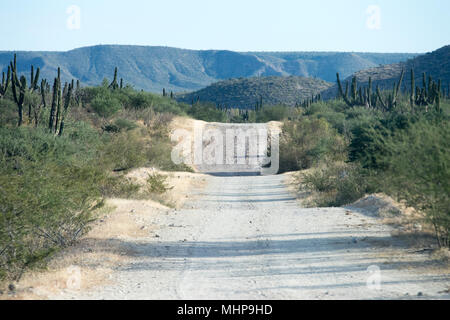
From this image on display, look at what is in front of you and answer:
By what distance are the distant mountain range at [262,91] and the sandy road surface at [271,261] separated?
3071 inches

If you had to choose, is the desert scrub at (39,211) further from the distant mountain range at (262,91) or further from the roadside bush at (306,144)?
the distant mountain range at (262,91)

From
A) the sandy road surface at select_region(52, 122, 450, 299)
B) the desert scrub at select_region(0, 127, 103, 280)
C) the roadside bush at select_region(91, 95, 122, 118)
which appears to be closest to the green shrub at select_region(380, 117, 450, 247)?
the sandy road surface at select_region(52, 122, 450, 299)

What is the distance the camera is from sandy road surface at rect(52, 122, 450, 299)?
7.24 m

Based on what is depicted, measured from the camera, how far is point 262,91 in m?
96.4

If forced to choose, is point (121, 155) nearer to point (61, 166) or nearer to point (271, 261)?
point (61, 166)

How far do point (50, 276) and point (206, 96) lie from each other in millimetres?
94193

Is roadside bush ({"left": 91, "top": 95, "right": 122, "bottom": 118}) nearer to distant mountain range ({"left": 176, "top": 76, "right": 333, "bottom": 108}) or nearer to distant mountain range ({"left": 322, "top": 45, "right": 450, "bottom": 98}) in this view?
distant mountain range ({"left": 322, "top": 45, "right": 450, "bottom": 98})

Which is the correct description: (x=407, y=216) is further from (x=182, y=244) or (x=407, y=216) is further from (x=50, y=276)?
(x=50, y=276)

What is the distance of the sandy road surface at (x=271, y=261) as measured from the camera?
23.8 feet

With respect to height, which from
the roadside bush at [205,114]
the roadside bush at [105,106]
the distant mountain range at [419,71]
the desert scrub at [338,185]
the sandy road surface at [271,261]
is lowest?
the roadside bush at [205,114]

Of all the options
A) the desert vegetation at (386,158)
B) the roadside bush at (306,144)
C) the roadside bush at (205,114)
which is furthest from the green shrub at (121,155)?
the roadside bush at (205,114)

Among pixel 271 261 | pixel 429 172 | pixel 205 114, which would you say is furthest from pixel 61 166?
pixel 205 114

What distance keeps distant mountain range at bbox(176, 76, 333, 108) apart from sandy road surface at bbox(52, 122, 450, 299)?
78006 millimetres
